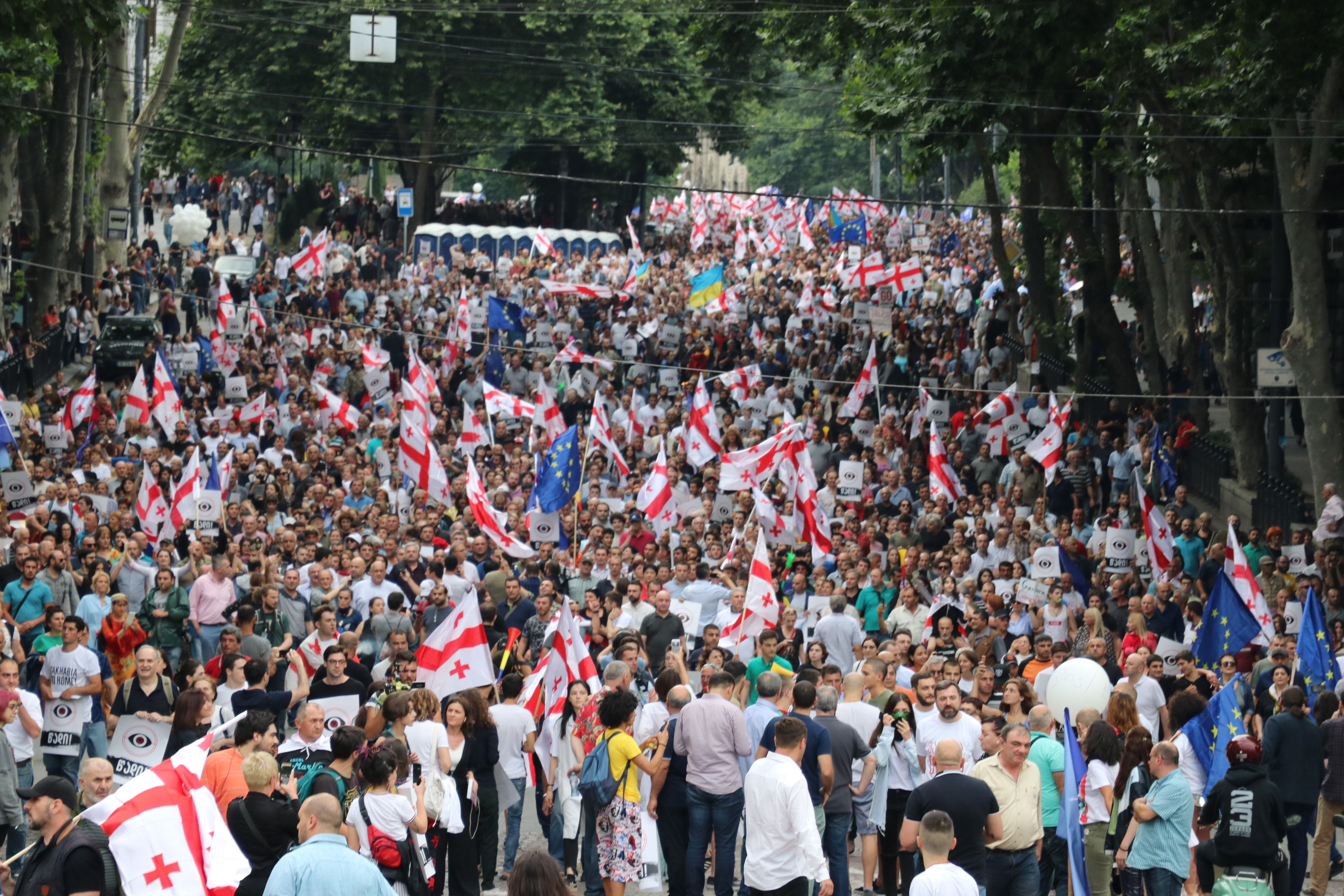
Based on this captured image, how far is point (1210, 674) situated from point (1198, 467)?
37.6ft

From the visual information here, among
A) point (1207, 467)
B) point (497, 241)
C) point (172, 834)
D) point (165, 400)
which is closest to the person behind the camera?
point (172, 834)

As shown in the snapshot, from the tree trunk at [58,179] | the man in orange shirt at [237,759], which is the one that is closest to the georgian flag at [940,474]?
the man in orange shirt at [237,759]

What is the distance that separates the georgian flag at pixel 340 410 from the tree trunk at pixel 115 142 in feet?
36.9

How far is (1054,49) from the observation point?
22.1 m

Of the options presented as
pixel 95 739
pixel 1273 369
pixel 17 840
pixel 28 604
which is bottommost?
pixel 17 840

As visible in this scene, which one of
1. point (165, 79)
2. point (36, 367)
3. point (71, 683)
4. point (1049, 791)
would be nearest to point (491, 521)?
point (71, 683)

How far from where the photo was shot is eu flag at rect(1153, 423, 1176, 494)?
2191cm

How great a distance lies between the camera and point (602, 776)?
35.3ft

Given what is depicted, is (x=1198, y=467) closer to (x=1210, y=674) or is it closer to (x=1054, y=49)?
(x=1054, y=49)

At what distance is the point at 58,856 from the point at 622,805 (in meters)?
3.73

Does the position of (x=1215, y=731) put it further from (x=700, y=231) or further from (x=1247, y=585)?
(x=700, y=231)

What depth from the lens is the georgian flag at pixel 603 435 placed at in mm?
22641

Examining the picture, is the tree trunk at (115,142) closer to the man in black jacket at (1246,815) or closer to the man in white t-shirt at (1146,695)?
the man in white t-shirt at (1146,695)

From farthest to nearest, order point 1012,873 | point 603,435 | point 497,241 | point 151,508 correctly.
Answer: point 497,241, point 603,435, point 151,508, point 1012,873
